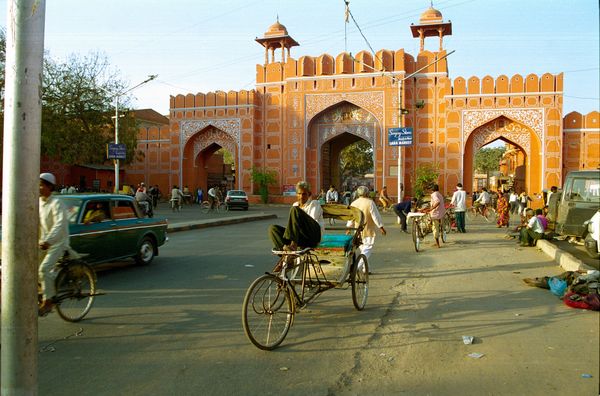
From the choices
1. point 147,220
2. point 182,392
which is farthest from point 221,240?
point 182,392

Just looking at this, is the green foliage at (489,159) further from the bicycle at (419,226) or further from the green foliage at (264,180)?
the bicycle at (419,226)

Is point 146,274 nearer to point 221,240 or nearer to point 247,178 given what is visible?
point 221,240

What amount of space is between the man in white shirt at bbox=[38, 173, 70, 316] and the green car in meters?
1.77

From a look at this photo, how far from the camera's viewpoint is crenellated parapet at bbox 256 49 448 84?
38062 millimetres

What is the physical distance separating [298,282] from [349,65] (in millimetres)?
36091

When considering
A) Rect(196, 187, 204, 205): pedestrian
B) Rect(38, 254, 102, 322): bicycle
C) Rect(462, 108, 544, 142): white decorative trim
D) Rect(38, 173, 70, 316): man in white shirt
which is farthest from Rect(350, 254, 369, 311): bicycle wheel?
Rect(196, 187, 204, 205): pedestrian

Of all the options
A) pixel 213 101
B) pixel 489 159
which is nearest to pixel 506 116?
pixel 213 101

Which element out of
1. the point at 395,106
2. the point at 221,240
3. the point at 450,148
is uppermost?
the point at 395,106

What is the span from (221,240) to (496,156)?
75016mm

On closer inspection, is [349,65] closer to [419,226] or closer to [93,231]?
[419,226]

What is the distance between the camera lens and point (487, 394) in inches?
136

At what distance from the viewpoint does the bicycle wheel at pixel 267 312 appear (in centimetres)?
434

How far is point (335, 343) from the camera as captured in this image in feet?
15.3

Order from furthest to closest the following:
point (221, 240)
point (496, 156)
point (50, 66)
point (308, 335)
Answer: point (496, 156) → point (50, 66) → point (221, 240) → point (308, 335)
